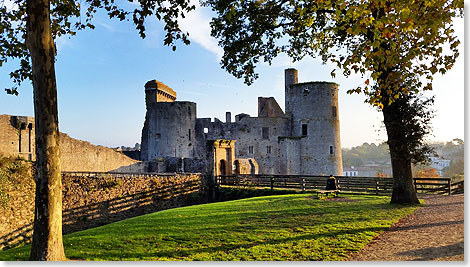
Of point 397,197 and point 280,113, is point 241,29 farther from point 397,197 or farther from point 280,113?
point 280,113

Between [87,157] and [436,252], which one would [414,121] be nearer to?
[436,252]

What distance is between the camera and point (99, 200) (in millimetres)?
15141

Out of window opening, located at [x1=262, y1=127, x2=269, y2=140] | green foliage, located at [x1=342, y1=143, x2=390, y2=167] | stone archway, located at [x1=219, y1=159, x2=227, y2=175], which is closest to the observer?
stone archway, located at [x1=219, y1=159, x2=227, y2=175]

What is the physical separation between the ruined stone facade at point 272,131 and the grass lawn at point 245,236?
23.2m

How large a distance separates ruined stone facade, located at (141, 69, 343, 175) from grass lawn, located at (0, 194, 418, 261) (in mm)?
23220

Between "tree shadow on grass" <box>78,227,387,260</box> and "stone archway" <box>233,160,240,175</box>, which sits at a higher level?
"stone archway" <box>233,160,240,175</box>

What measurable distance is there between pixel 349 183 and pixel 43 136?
46.6 ft

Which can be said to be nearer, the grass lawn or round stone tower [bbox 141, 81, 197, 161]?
the grass lawn

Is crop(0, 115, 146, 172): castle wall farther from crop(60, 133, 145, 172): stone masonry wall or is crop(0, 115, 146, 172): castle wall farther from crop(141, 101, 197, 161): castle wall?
crop(141, 101, 197, 161): castle wall

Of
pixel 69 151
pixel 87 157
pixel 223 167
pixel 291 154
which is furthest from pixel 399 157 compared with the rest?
pixel 291 154

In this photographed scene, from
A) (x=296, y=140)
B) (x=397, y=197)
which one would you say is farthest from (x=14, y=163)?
(x=296, y=140)

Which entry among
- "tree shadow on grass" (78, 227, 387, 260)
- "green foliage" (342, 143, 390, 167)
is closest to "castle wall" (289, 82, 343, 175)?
"green foliage" (342, 143, 390, 167)

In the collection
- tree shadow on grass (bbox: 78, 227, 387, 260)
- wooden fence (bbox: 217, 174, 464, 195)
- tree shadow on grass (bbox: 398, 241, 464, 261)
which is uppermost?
wooden fence (bbox: 217, 174, 464, 195)

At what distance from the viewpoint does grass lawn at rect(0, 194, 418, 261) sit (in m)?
6.75
